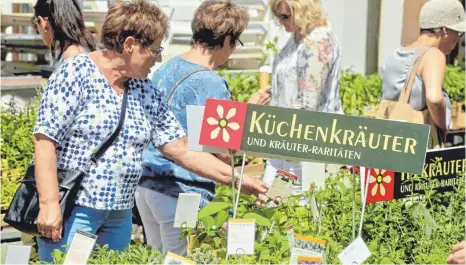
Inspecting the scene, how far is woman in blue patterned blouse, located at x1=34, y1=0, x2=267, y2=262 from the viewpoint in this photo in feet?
9.84

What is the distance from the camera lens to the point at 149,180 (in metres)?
3.68

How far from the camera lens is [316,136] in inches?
110

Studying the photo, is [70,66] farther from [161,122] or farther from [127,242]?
[127,242]

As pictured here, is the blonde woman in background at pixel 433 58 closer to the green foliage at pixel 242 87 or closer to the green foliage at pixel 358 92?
the green foliage at pixel 242 87

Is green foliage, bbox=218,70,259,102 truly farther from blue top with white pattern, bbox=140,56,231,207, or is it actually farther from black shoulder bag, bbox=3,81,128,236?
black shoulder bag, bbox=3,81,128,236

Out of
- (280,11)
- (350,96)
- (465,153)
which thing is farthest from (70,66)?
(350,96)

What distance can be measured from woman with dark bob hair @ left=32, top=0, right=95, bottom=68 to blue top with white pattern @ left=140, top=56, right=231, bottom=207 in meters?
0.48

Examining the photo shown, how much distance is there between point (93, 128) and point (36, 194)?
29 centimetres

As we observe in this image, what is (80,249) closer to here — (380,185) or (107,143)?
(107,143)

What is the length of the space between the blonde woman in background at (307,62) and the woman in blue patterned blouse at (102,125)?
50.4 inches

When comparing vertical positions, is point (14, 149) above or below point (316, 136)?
below

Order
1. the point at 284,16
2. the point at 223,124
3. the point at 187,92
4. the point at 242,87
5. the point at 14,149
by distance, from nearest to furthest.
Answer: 1. the point at 223,124
2. the point at 187,92
3. the point at 284,16
4. the point at 14,149
5. the point at 242,87

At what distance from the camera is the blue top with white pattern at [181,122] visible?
3.63m

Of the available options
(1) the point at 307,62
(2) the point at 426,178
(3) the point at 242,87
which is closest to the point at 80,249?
(2) the point at 426,178
